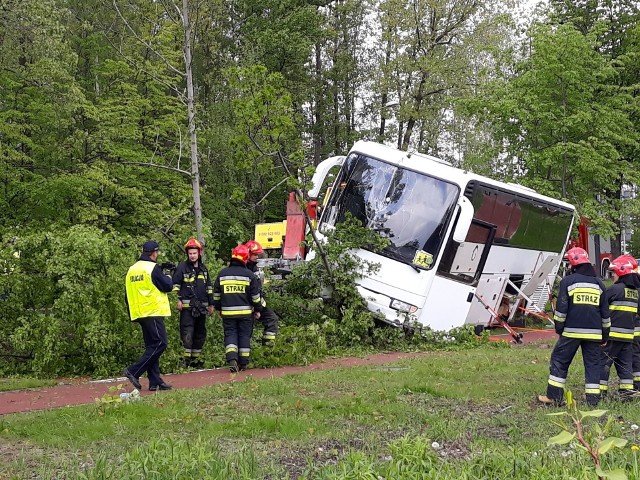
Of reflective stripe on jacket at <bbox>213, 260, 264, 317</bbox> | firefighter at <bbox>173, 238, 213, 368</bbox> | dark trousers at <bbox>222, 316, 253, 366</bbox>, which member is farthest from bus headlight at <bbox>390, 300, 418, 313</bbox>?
firefighter at <bbox>173, 238, 213, 368</bbox>

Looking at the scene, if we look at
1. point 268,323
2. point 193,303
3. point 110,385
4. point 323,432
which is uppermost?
point 323,432

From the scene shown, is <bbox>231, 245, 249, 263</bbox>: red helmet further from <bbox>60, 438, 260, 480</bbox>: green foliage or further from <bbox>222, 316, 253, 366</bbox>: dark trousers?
<bbox>60, 438, 260, 480</bbox>: green foliage

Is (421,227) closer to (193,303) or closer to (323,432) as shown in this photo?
(193,303)

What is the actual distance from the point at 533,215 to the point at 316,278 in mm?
6367

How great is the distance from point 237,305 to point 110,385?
2.04 meters

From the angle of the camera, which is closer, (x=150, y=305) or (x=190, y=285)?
(x=150, y=305)

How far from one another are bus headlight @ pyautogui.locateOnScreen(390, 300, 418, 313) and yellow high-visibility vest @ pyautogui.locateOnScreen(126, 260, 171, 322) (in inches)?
206

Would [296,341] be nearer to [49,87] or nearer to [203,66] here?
[49,87]

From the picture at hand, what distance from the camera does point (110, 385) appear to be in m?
8.90

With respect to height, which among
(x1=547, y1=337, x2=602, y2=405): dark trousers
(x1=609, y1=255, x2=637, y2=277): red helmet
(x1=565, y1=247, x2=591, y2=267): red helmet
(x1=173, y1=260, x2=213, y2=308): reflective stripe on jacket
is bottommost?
(x1=173, y1=260, x2=213, y2=308): reflective stripe on jacket

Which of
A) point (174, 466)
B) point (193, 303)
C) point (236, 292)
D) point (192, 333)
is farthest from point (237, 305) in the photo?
point (174, 466)

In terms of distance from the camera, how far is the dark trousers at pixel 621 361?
8156 millimetres

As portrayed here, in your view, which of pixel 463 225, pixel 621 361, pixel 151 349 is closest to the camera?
pixel 621 361

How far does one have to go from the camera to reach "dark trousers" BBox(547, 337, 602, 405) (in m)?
7.59
